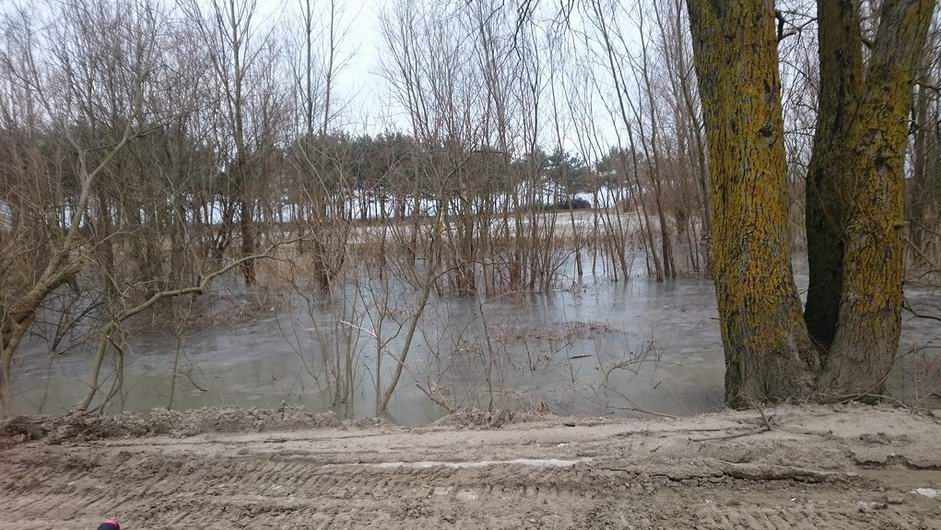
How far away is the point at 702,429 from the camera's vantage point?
3.91 meters

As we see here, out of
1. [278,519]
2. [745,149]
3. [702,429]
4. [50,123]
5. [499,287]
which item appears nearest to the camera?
[278,519]

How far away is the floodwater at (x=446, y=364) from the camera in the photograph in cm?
604

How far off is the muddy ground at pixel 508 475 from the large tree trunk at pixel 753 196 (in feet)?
1.78

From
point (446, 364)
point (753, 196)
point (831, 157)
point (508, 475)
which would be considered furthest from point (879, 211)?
point (446, 364)

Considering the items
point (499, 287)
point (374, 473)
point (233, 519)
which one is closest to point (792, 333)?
point (374, 473)

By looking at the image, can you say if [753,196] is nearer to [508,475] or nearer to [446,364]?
[508,475]

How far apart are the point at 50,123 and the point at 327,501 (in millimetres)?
10312

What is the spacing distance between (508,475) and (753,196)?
289cm

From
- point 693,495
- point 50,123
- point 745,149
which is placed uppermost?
point 50,123

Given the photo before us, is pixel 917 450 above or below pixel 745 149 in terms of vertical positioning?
below

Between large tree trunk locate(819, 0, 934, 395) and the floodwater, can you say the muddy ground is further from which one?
the floodwater

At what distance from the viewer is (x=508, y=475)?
3312 millimetres

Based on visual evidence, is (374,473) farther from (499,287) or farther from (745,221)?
(499,287)

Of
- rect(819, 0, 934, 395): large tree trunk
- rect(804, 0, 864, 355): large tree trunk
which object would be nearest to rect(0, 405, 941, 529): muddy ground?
rect(819, 0, 934, 395): large tree trunk
